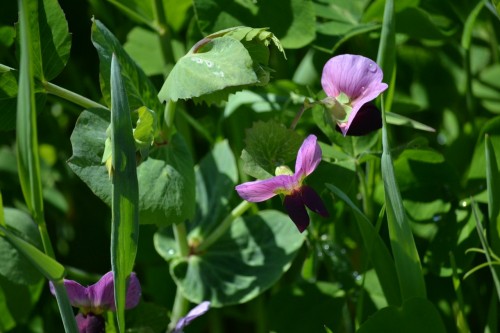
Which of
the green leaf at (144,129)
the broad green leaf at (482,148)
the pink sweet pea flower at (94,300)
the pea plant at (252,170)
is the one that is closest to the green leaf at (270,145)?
the pea plant at (252,170)

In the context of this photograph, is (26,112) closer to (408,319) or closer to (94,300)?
(94,300)

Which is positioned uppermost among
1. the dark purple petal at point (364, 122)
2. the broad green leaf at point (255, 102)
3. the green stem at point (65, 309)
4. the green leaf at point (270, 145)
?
the dark purple petal at point (364, 122)

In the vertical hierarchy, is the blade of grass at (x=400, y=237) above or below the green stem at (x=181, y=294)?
above

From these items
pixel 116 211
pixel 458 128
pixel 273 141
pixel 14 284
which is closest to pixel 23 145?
pixel 116 211

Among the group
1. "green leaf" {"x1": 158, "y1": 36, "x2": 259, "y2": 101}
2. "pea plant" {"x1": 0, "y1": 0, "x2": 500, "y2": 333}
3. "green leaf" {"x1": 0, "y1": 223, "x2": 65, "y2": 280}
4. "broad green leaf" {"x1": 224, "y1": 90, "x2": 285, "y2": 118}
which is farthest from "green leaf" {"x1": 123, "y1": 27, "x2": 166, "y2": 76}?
"green leaf" {"x1": 0, "y1": 223, "x2": 65, "y2": 280}

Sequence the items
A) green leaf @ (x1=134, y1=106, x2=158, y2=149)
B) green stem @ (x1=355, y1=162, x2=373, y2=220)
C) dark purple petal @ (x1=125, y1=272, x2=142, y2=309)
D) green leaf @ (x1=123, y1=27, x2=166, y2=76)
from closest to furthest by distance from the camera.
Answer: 1. green leaf @ (x1=134, y1=106, x2=158, y2=149)
2. dark purple petal @ (x1=125, y1=272, x2=142, y2=309)
3. green stem @ (x1=355, y1=162, x2=373, y2=220)
4. green leaf @ (x1=123, y1=27, x2=166, y2=76)

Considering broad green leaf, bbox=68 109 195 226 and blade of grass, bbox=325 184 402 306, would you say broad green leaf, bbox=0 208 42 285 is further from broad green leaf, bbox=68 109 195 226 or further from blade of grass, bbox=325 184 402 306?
blade of grass, bbox=325 184 402 306

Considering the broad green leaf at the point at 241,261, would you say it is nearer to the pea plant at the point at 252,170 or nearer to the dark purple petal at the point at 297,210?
the pea plant at the point at 252,170

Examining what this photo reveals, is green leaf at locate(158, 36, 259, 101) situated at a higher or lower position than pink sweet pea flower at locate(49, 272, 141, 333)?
higher
